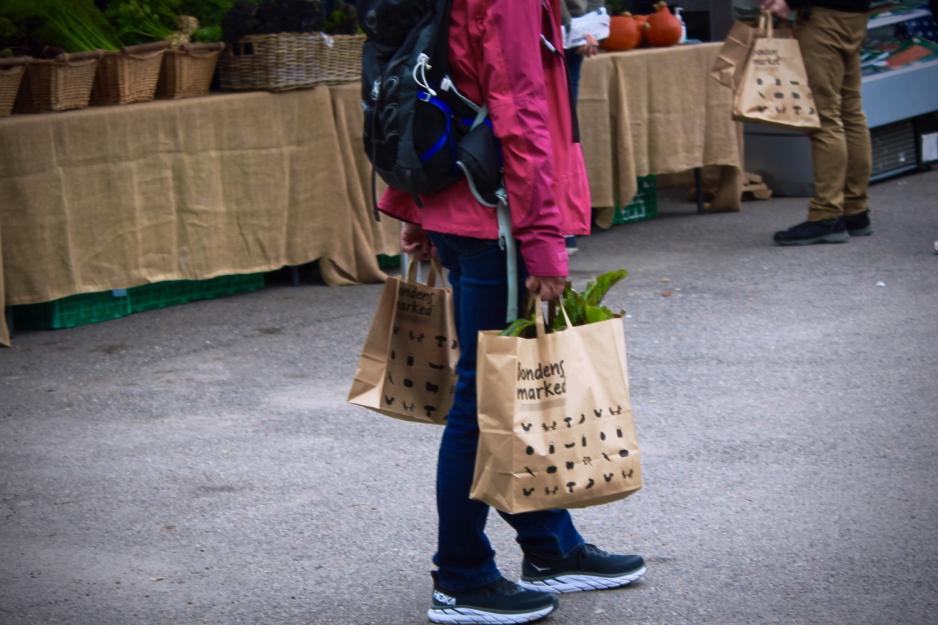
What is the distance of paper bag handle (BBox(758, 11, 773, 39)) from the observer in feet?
24.2

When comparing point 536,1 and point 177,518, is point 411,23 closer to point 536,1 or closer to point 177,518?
point 536,1

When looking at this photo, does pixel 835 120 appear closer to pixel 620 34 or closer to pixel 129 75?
pixel 620 34

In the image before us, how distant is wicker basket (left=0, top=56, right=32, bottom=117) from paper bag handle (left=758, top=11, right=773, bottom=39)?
12.2 ft

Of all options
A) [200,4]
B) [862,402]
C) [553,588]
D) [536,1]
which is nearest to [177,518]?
[553,588]

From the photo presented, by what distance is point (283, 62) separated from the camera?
281 inches

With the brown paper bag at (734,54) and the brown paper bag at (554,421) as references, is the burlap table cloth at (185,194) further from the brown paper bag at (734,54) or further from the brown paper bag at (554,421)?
the brown paper bag at (554,421)

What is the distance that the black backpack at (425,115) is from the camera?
3129mm

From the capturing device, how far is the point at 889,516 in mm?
4090

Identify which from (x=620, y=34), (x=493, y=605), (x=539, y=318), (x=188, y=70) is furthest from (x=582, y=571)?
(x=620, y=34)

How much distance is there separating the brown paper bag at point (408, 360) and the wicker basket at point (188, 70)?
3.69m

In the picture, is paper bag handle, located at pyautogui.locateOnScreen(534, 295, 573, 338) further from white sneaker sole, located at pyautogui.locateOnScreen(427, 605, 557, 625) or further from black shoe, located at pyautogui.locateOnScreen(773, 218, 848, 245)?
black shoe, located at pyautogui.locateOnScreen(773, 218, 848, 245)

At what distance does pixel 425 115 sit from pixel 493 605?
1.22 metres

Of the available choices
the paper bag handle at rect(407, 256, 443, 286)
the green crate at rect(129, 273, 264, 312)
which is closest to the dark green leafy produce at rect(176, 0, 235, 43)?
the green crate at rect(129, 273, 264, 312)

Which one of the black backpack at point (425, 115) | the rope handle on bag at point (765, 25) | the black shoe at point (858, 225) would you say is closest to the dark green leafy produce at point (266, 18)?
the rope handle on bag at point (765, 25)
